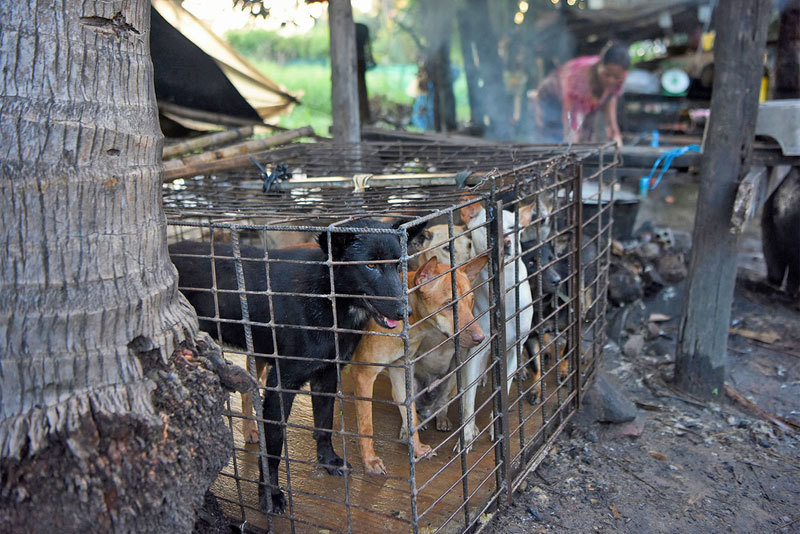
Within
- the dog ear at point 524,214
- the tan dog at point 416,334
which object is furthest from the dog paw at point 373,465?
the dog ear at point 524,214

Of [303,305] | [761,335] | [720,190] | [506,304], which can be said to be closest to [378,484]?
[303,305]

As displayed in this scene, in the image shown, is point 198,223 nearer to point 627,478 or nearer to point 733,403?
point 627,478

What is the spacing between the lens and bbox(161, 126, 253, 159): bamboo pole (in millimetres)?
5457

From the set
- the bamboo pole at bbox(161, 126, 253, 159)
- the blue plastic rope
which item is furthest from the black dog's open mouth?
the blue plastic rope

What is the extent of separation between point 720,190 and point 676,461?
232cm

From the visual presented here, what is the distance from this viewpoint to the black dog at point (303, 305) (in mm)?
3324

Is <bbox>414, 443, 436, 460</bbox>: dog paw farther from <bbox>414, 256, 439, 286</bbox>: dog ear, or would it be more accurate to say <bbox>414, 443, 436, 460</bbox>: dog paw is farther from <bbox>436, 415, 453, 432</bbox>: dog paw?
<bbox>414, 256, 439, 286</bbox>: dog ear

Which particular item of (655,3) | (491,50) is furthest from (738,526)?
(655,3)

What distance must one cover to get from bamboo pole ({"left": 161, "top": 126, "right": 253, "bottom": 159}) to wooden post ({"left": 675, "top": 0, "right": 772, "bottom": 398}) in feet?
14.5

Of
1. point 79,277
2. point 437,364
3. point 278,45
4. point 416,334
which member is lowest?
point 437,364

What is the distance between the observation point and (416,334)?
13.6ft

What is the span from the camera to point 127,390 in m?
2.35

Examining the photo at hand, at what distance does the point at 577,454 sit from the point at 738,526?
118cm

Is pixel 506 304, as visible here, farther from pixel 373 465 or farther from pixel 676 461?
pixel 676 461
